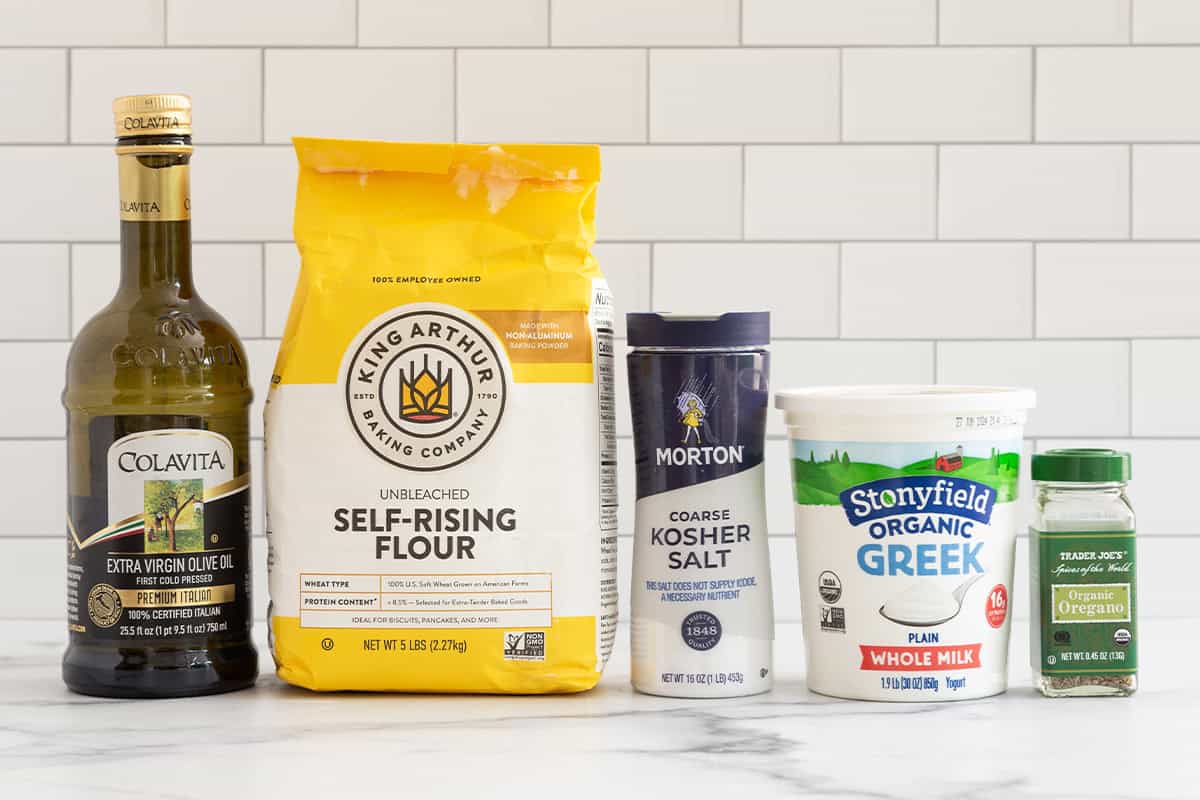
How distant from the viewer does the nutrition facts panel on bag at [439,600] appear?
0.81 meters

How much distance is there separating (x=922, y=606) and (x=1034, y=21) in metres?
0.63

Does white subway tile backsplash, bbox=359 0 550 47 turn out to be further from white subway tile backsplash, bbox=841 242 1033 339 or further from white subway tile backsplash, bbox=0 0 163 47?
white subway tile backsplash, bbox=841 242 1033 339

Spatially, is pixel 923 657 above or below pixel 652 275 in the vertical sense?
below

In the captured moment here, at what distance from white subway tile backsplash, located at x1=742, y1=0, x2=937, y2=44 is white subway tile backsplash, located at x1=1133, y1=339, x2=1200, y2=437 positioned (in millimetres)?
348

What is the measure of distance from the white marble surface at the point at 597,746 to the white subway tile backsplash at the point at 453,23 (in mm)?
588

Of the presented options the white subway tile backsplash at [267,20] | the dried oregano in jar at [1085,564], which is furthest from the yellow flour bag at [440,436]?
the white subway tile backsplash at [267,20]

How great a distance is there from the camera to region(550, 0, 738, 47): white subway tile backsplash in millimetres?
1160

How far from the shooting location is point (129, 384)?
2.66 feet

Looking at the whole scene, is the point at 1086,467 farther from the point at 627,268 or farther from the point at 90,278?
the point at 90,278

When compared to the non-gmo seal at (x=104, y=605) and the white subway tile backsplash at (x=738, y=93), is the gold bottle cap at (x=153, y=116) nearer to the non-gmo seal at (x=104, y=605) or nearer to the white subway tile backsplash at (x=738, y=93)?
the non-gmo seal at (x=104, y=605)

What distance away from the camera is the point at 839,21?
3.82ft

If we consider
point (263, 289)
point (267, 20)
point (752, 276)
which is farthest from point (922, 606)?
point (267, 20)

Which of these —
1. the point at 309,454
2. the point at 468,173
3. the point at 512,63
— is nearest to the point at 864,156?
the point at 512,63

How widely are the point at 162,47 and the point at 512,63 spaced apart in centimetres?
31
